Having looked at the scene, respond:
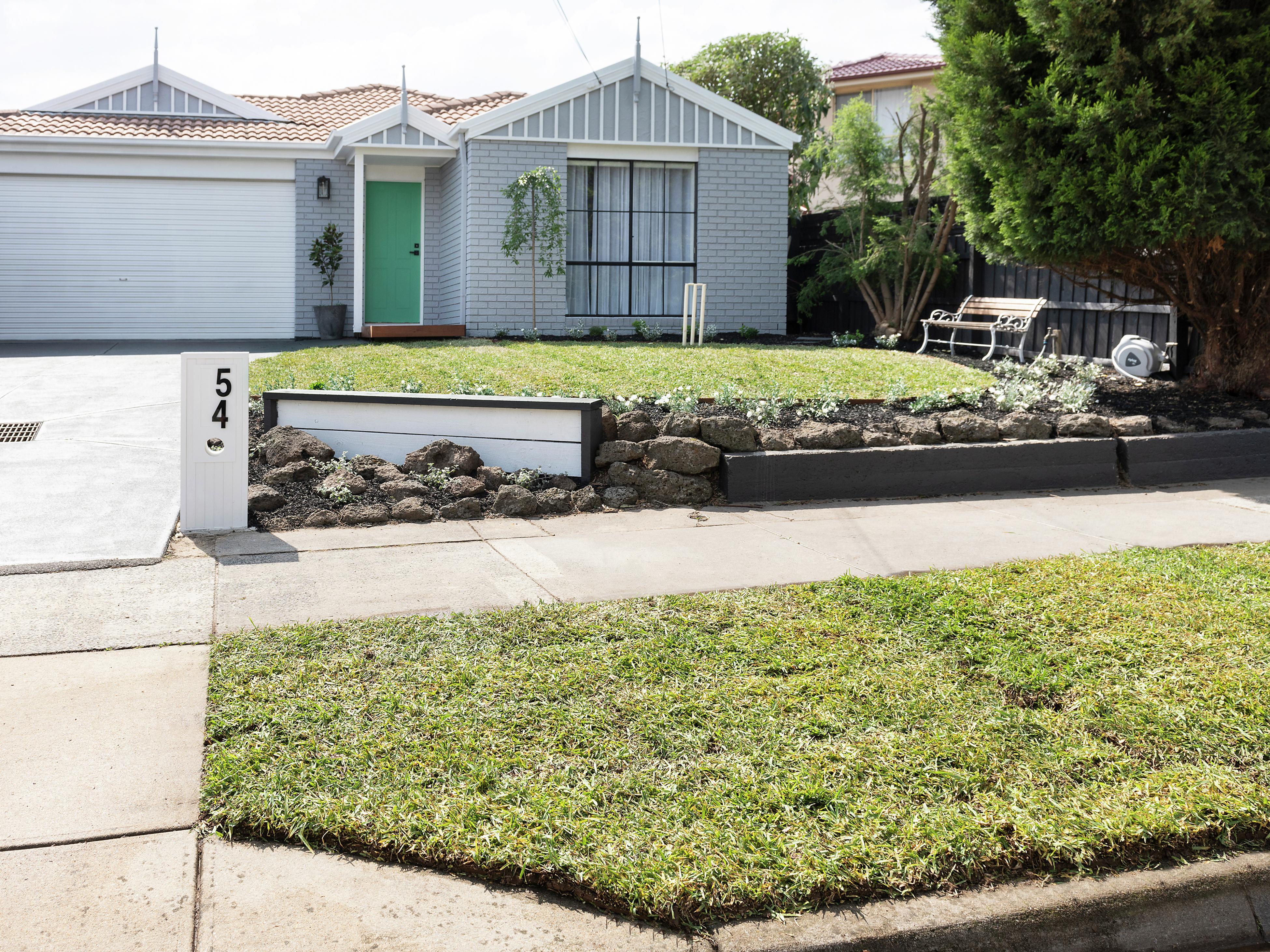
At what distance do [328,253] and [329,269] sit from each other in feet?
0.85

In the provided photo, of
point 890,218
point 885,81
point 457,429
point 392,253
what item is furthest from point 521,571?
point 885,81

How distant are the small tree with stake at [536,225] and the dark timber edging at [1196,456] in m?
9.09

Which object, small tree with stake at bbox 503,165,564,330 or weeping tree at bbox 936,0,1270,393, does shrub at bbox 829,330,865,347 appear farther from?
weeping tree at bbox 936,0,1270,393

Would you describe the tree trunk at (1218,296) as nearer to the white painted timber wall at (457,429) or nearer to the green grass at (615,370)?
the green grass at (615,370)

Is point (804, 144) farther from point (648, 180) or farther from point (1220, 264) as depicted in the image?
point (1220, 264)

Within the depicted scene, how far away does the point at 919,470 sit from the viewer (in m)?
7.35

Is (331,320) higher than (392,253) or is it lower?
lower

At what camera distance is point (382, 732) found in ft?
10.8

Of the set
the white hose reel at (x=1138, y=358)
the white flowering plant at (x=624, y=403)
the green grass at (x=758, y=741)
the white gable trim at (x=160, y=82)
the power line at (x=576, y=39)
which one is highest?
the white gable trim at (x=160, y=82)

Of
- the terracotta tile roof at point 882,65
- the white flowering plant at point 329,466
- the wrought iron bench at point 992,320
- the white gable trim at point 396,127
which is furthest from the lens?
the terracotta tile roof at point 882,65

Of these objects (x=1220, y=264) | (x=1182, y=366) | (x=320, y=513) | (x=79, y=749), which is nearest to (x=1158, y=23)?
(x=1220, y=264)

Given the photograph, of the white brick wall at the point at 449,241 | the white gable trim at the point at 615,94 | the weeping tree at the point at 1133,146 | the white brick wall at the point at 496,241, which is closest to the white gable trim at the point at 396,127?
the white gable trim at the point at 615,94

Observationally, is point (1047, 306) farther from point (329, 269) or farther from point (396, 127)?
point (329, 269)

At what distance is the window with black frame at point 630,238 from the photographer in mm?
16344
